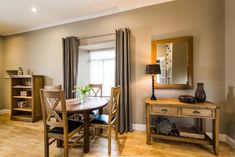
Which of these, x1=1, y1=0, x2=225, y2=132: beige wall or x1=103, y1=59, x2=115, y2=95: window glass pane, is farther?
x1=103, y1=59, x2=115, y2=95: window glass pane

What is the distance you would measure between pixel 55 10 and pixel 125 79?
7.73 feet

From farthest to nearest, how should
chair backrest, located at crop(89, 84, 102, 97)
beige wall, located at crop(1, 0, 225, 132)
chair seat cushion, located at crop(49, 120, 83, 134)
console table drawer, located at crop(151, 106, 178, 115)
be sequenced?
chair backrest, located at crop(89, 84, 102, 97) < beige wall, located at crop(1, 0, 225, 132) < console table drawer, located at crop(151, 106, 178, 115) < chair seat cushion, located at crop(49, 120, 83, 134)

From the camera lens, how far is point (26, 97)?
371cm

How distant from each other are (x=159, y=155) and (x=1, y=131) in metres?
3.46

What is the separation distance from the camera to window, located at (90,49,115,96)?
3.82 meters

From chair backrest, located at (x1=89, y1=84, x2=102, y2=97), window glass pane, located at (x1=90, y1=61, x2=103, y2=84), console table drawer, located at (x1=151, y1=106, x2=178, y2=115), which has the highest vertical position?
window glass pane, located at (x1=90, y1=61, x2=103, y2=84)

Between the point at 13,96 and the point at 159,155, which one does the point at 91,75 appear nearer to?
the point at 13,96

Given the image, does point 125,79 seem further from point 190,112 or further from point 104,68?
point 190,112

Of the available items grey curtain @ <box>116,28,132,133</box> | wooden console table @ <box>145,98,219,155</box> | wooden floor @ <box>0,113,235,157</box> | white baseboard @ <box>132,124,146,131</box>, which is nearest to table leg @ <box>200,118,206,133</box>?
wooden console table @ <box>145,98,219,155</box>

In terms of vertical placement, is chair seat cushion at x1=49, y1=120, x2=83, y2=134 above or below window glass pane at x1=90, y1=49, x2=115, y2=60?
below

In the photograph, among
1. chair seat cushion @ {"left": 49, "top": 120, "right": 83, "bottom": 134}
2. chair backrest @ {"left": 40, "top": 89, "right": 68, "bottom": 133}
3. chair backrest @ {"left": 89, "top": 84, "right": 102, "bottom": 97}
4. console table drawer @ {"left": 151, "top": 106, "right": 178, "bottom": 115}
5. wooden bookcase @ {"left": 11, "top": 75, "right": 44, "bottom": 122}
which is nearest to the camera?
chair backrest @ {"left": 40, "top": 89, "right": 68, "bottom": 133}

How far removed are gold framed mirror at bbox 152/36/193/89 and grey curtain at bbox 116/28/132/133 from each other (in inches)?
22.9

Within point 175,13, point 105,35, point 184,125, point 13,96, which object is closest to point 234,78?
point 184,125

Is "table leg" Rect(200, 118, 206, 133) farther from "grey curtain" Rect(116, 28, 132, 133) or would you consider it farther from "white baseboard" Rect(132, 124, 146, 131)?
"grey curtain" Rect(116, 28, 132, 133)
